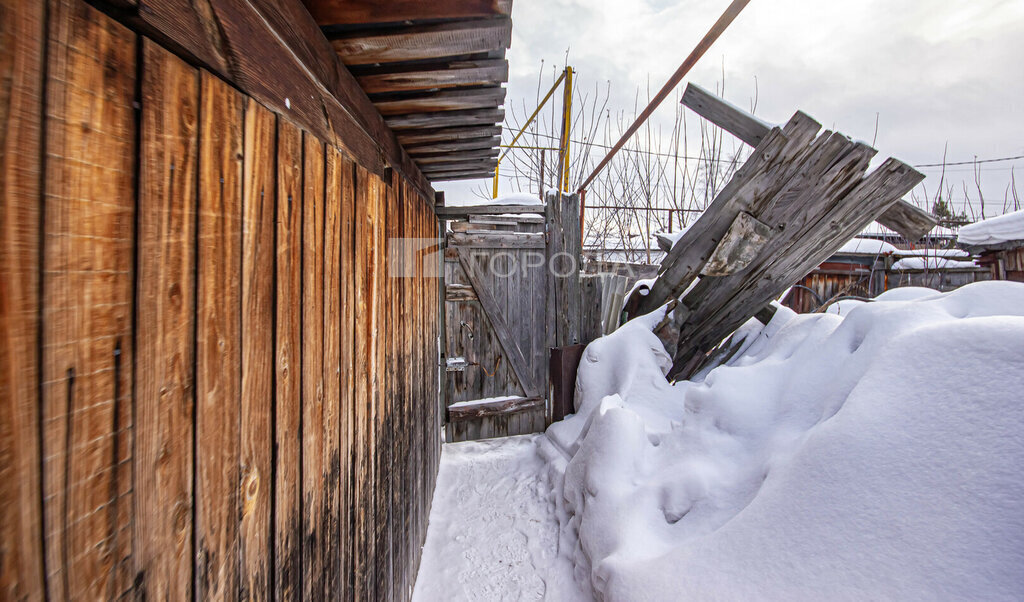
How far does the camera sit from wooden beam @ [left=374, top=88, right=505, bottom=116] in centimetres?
166

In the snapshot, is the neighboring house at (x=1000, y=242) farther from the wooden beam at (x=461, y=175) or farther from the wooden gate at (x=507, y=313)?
the wooden beam at (x=461, y=175)

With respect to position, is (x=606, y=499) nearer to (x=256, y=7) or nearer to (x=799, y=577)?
(x=799, y=577)

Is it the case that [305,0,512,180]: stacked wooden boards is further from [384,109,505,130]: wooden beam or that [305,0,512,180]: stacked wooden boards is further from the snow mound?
the snow mound

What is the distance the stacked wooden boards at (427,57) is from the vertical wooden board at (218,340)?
0.60 meters

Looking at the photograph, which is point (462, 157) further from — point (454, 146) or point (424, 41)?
point (424, 41)

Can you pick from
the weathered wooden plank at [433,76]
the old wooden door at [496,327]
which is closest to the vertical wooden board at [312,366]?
the weathered wooden plank at [433,76]

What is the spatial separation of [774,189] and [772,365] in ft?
3.68

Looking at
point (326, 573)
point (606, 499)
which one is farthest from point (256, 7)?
point (606, 499)

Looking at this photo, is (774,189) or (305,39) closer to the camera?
(305,39)

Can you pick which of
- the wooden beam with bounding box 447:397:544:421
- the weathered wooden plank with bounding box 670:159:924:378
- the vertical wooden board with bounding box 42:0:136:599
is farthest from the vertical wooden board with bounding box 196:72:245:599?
the wooden beam with bounding box 447:397:544:421

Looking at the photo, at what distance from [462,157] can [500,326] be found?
2.04m

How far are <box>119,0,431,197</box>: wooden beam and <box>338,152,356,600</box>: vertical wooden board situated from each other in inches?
6.6

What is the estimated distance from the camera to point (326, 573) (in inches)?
42.3

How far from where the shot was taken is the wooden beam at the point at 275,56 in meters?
0.58
